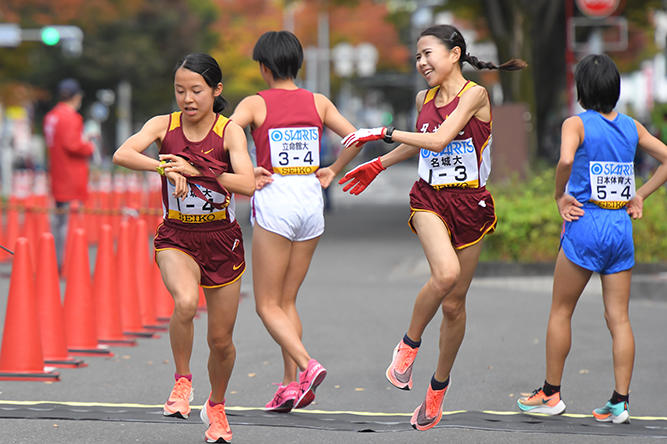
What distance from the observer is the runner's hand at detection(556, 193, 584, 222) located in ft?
20.0

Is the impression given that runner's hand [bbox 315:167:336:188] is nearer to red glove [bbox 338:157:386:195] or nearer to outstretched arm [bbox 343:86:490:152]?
red glove [bbox 338:157:386:195]

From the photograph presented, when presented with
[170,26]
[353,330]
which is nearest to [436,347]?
[353,330]

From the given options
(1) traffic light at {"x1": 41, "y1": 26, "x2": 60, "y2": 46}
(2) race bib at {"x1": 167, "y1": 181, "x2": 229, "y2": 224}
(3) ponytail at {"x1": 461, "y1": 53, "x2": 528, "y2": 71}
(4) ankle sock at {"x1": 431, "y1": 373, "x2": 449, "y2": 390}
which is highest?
(1) traffic light at {"x1": 41, "y1": 26, "x2": 60, "y2": 46}

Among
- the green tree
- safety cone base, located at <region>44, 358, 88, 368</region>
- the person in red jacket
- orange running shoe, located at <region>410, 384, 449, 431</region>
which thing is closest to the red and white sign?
the green tree

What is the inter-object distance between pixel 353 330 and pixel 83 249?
2.38 meters

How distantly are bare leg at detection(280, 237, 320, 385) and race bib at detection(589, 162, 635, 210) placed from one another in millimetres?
Result: 1554

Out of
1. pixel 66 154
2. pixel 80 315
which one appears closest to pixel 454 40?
pixel 80 315

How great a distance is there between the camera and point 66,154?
13.2m

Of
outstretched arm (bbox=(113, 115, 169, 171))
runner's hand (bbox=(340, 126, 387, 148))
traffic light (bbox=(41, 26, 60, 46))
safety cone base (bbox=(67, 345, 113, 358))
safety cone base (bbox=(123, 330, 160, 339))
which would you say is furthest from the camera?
traffic light (bbox=(41, 26, 60, 46))

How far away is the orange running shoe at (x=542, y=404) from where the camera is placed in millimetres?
6289

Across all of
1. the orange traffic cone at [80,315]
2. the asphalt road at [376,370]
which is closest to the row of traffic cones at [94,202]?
the asphalt road at [376,370]

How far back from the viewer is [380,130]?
5.64 metres

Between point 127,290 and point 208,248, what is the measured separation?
12.5 ft

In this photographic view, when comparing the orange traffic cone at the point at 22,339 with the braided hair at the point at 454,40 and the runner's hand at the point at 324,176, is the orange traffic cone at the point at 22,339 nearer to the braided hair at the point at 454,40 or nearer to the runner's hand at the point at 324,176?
the runner's hand at the point at 324,176
